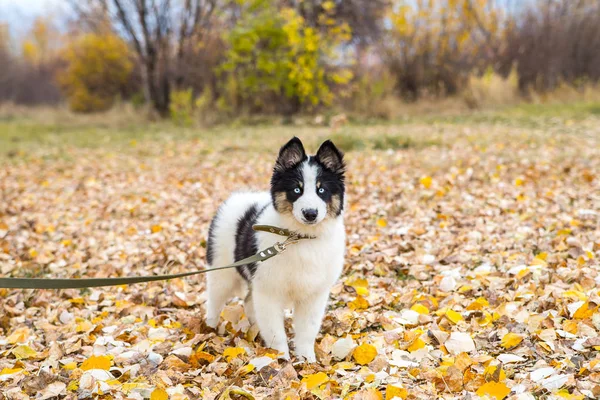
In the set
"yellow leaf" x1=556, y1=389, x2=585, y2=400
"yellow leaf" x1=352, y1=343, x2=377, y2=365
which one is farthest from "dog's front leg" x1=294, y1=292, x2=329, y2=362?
"yellow leaf" x1=556, y1=389, x2=585, y2=400

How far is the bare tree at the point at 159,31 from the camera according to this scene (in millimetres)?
19938

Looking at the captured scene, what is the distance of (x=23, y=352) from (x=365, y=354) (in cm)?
198

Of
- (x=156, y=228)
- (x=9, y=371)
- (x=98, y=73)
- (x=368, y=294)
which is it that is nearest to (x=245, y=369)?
(x=9, y=371)

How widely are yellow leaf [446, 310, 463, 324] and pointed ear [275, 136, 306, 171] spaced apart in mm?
1378

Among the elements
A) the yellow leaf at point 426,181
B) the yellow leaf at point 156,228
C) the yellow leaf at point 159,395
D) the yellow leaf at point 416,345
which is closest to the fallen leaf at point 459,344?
the yellow leaf at point 416,345

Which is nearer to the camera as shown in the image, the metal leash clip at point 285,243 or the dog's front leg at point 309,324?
the metal leash clip at point 285,243

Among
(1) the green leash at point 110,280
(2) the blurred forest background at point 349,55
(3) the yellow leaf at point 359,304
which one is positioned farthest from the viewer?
(2) the blurred forest background at point 349,55

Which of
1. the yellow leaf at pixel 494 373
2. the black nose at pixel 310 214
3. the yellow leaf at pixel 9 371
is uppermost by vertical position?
the black nose at pixel 310 214

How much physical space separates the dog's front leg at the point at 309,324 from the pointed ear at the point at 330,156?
739 mm

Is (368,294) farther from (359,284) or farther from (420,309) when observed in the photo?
(420,309)

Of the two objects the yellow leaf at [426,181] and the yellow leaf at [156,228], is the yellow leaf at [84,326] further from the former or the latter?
the yellow leaf at [426,181]

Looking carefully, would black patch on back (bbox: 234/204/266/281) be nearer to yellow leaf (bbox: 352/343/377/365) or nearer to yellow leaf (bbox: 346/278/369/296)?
yellow leaf (bbox: 352/343/377/365)

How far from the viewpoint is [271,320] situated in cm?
Result: 319

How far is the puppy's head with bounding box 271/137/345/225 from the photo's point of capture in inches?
117
